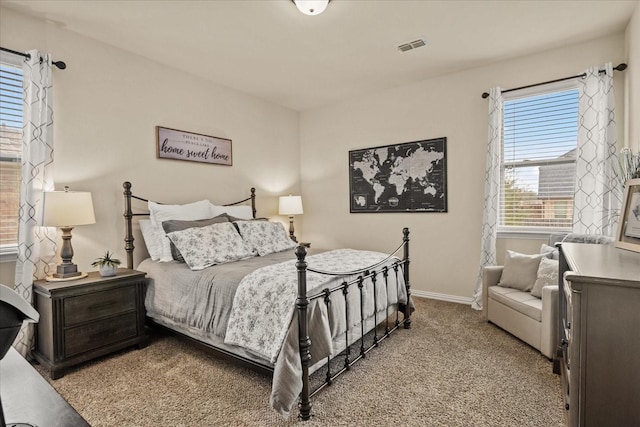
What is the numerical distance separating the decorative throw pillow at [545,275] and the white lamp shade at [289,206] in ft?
9.47

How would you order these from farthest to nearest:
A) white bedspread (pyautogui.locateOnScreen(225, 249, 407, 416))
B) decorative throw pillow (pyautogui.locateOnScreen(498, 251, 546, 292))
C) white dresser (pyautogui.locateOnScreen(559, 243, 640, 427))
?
decorative throw pillow (pyautogui.locateOnScreen(498, 251, 546, 292)), white bedspread (pyautogui.locateOnScreen(225, 249, 407, 416)), white dresser (pyautogui.locateOnScreen(559, 243, 640, 427))

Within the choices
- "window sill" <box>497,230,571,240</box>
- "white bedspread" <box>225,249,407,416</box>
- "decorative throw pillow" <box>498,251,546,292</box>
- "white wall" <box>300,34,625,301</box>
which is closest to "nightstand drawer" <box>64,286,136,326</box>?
"white bedspread" <box>225,249,407,416</box>

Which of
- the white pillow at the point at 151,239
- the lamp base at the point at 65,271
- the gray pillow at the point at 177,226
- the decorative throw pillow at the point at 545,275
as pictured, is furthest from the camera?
the white pillow at the point at 151,239

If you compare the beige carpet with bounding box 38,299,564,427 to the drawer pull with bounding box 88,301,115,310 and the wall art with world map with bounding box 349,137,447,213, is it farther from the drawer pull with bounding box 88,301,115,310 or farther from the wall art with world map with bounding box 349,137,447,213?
the wall art with world map with bounding box 349,137,447,213

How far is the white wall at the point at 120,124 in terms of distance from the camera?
2910 mm

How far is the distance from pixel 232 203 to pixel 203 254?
1505 millimetres

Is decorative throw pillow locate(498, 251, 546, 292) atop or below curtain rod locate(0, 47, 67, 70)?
below

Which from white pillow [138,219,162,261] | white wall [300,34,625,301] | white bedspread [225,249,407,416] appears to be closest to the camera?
white bedspread [225,249,407,416]

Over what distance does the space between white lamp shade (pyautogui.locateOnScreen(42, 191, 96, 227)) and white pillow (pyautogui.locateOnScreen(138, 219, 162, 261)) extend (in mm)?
648

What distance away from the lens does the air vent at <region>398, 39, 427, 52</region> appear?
10.5 ft

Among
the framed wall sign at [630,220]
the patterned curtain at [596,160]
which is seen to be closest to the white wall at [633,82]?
the patterned curtain at [596,160]

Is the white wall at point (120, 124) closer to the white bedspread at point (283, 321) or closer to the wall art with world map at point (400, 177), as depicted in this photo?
the wall art with world map at point (400, 177)

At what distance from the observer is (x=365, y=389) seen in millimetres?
2236

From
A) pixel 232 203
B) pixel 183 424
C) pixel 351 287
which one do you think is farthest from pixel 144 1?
pixel 183 424
